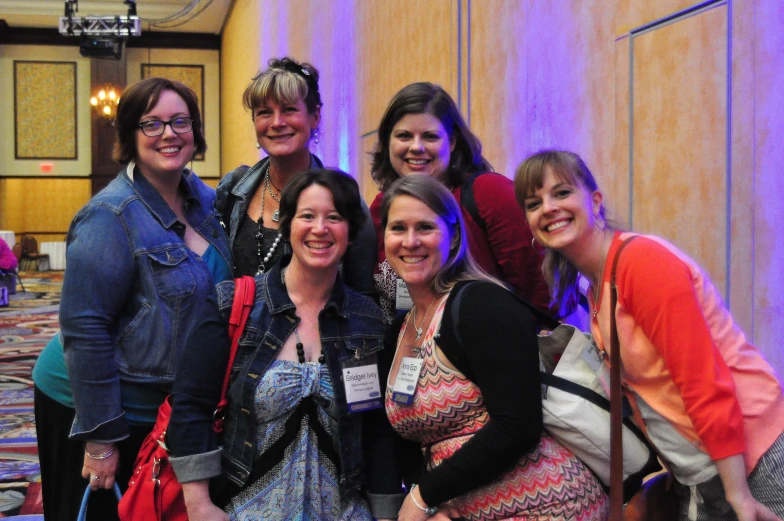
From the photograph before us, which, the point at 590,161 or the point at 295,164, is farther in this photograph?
the point at 590,161

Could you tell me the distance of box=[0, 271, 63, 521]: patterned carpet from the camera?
3.59 m

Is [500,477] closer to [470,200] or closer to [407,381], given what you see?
[407,381]

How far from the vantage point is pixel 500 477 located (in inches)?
65.8

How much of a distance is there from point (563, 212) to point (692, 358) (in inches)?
17.1

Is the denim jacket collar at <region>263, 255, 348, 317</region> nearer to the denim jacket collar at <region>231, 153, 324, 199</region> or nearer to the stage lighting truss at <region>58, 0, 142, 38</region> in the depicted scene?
the denim jacket collar at <region>231, 153, 324, 199</region>

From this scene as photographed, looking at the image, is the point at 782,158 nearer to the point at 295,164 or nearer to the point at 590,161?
the point at 590,161

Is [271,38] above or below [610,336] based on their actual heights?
above

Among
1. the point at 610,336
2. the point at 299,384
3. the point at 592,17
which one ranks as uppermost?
the point at 592,17

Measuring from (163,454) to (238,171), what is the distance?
3.72ft

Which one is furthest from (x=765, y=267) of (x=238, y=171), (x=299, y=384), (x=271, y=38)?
(x=271, y=38)

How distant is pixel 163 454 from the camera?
1.91 meters

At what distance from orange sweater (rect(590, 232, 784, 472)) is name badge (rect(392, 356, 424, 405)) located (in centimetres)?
46

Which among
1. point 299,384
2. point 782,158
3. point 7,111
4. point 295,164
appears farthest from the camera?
point 7,111

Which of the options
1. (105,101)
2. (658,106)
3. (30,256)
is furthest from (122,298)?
(30,256)
